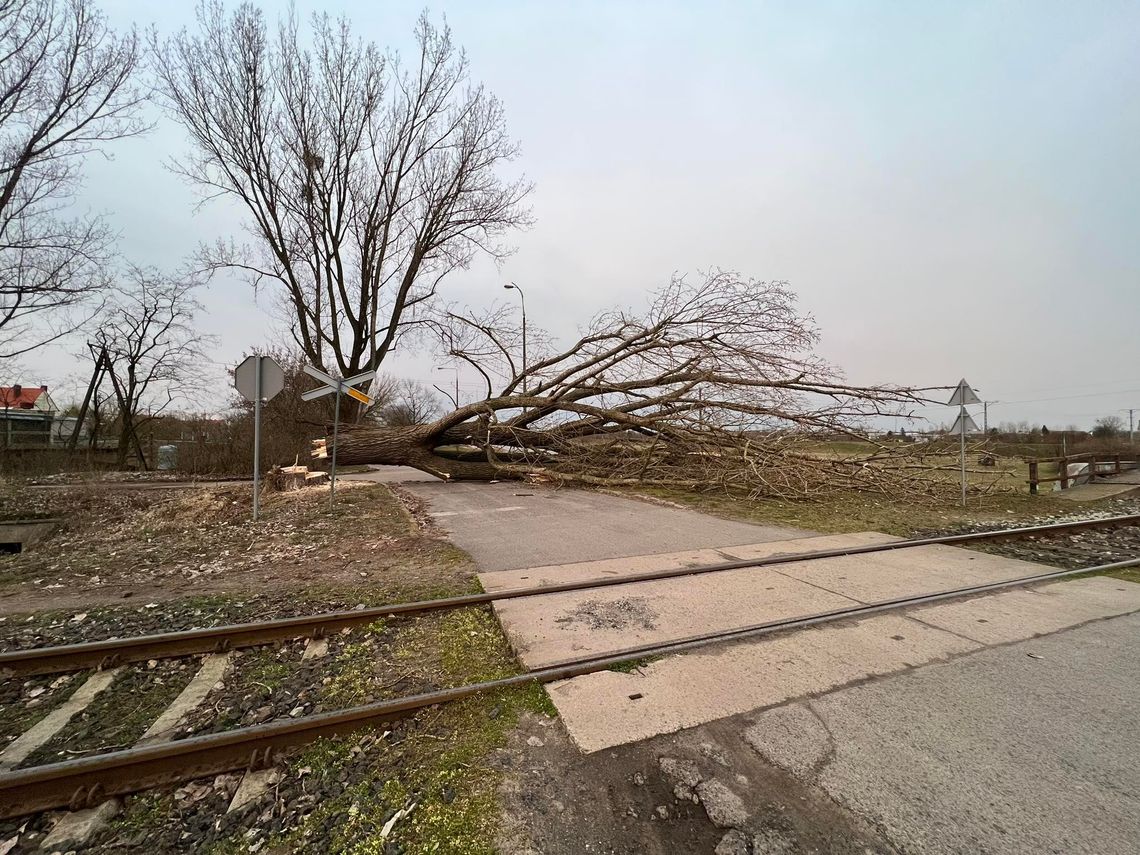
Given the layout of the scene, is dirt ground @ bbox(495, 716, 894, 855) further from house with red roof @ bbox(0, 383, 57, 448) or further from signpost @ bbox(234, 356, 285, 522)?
house with red roof @ bbox(0, 383, 57, 448)

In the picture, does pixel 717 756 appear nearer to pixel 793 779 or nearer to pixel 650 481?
pixel 793 779

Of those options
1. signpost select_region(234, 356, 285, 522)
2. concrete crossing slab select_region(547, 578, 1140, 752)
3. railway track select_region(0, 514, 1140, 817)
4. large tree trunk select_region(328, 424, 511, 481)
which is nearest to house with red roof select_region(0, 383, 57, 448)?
large tree trunk select_region(328, 424, 511, 481)

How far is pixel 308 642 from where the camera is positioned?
4.09 metres

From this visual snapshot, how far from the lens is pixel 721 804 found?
2.18 m

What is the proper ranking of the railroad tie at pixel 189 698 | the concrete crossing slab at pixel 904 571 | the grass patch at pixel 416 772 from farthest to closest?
the concrete crossing slab at pixel 904 571, the railroad tie at pixel 189 698, the grass patch at pixel 416 772

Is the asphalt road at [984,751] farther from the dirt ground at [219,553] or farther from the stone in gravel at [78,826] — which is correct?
the dirt ground at [219,553]

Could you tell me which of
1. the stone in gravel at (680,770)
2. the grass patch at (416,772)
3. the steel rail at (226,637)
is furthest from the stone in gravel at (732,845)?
the steel rail at (226,637)

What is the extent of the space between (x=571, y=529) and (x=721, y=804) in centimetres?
595

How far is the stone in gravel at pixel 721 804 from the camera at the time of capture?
210cm

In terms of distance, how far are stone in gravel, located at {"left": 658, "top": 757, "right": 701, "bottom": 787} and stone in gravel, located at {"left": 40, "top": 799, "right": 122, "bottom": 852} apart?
2614 mm

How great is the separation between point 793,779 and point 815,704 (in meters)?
0.72

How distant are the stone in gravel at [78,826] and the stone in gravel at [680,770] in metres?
2.61

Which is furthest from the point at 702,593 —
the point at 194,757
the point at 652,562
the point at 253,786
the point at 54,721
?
the point at 54,721

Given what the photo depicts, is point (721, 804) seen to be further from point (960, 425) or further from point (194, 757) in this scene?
point (960, 425)
